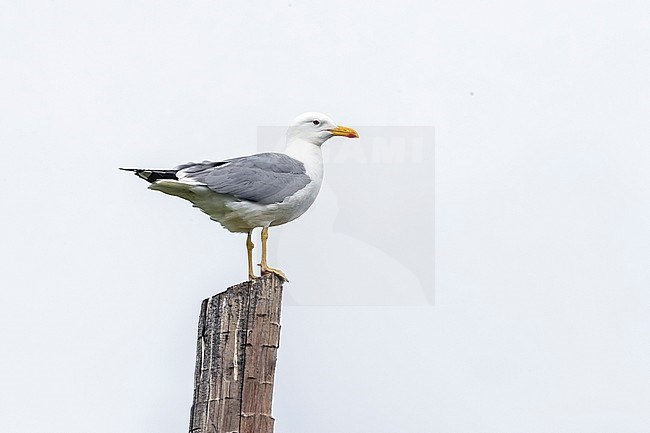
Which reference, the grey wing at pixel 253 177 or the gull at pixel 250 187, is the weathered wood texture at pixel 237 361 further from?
the grey wing at pixel 253 177

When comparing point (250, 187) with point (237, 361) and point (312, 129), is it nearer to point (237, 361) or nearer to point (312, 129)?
point (312, 129)

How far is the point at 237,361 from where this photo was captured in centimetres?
666

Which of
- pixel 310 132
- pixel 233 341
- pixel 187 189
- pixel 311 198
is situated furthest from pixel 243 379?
pixel 310 132

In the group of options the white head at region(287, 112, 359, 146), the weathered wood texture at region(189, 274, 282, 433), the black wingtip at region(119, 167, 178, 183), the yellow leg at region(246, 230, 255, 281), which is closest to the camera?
the weathered wood texture at region(189, 274, 282, 433)

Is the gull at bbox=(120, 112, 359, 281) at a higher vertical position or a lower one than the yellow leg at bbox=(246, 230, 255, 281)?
higher

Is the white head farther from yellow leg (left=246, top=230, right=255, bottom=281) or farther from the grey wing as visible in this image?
yellow leg (left=246, top=230, right=255, bottom=281)

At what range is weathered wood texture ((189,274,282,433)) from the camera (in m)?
6.62

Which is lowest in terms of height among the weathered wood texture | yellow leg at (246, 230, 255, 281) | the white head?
the weathered wood texture

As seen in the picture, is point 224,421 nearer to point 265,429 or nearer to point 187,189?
point 265,429

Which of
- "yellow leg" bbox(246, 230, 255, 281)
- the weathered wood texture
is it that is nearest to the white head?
"yellow leg" bbox(246, 230, 255, 281)

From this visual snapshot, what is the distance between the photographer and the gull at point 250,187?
29.1ft

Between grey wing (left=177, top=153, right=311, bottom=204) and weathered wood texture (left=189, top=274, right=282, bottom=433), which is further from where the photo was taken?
grey wing (left=177, top=153, right=311, bottom=204)

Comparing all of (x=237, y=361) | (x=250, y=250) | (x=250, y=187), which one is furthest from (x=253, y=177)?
(x=237, y=361)

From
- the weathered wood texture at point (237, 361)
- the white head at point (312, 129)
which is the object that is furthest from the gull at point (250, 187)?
the weathered wood texture at point (237, 361)
